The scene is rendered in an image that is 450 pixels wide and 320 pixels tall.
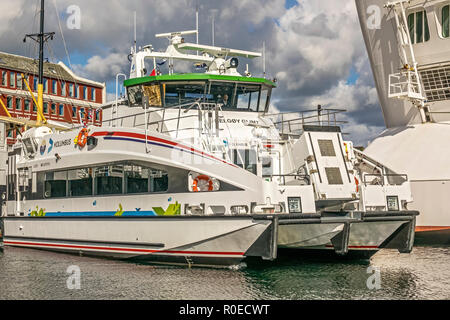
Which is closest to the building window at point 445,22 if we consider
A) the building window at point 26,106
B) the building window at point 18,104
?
the building window at point 18,104

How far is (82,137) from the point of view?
480 inches

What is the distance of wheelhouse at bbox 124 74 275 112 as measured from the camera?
40.1 feet

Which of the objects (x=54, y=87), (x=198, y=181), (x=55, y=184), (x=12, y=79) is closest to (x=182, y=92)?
(x=198, y=181)

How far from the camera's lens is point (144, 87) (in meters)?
12.6

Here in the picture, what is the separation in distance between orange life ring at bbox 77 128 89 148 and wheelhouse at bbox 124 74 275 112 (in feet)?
5.37

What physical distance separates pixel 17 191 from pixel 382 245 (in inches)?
389

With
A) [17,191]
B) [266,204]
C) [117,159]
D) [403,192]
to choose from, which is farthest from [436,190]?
[17,191]

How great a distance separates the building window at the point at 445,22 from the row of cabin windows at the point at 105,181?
1510cm

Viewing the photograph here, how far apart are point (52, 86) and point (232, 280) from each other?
1823 inches

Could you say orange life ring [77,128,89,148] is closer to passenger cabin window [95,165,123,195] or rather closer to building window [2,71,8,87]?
passenger cabin window [95,165,123,195]

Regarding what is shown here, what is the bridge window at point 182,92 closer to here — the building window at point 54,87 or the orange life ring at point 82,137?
the orange life ring at point 82,137

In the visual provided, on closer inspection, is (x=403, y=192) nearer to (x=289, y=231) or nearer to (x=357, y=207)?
(x=357, y=207)

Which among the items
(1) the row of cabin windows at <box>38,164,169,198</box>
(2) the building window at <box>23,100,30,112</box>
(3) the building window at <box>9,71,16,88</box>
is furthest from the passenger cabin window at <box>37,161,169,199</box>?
(2) the building window at <box>23,100,30,112</box>

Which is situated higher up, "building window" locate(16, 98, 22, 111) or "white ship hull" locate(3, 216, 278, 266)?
"building window" locate(16, 98, 22, 111)
